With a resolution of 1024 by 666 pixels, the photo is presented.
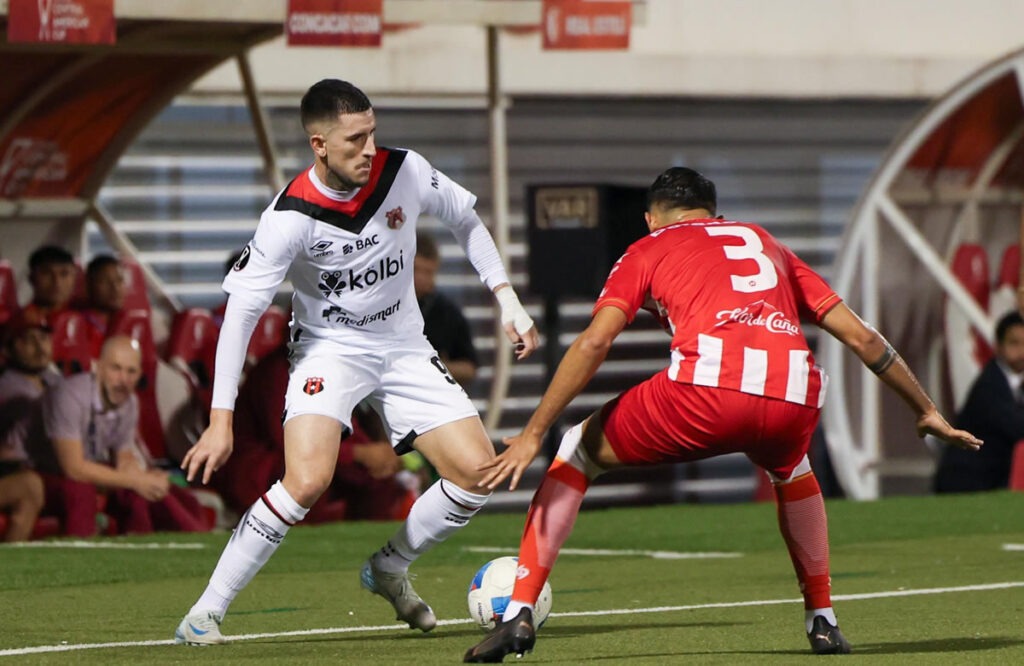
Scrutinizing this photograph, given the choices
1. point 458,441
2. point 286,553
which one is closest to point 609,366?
point 286,553

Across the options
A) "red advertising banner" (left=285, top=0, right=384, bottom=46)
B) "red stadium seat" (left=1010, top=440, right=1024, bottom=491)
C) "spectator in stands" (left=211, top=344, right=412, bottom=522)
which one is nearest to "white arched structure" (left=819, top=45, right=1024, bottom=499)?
"red stadium seat" (left=1010, top=440, right=1024, bottom=491)

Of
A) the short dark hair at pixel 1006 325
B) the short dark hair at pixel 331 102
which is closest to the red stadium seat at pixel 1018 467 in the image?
the short dark hair at pixel 1006 325

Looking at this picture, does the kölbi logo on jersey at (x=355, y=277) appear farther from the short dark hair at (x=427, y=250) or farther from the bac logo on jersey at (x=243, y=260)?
the short dark hair at (x=427, y=250)

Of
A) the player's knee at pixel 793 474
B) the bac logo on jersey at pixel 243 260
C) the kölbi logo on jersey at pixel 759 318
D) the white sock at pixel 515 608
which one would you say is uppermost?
the bac logo on jersey at pixel 243 260

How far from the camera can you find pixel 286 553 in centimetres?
1212

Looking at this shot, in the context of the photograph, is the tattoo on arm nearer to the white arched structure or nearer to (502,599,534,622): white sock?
(502,599,534,622): white sock

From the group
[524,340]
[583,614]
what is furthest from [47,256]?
[524,340]

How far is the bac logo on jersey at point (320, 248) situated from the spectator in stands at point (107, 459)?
18.0 feet

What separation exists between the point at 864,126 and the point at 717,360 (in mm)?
16239

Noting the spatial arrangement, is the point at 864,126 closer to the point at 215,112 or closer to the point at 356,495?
the point at 215,112

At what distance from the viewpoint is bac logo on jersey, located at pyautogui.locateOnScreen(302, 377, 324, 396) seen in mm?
7776

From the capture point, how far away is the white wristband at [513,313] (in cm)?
762

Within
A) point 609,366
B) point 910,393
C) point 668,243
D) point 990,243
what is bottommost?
point 609,366

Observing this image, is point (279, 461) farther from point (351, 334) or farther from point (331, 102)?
point (331, 102)
